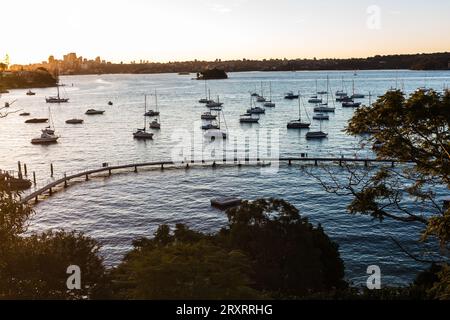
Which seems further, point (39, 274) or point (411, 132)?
point (39, 274)

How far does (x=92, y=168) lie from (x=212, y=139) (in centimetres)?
3675

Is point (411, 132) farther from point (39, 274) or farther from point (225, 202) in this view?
point (225, 202)

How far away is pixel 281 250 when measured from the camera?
28453mm

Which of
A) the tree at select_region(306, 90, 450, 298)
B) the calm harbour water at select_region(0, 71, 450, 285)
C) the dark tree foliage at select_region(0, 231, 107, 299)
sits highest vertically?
the tree at select_region(306, 90, 450, 298)

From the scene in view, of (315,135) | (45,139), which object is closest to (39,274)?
(315,135)

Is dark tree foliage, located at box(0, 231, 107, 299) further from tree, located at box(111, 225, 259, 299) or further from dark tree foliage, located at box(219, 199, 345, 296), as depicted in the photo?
dark tree foliage, located at box(219, 199, 345, 296)

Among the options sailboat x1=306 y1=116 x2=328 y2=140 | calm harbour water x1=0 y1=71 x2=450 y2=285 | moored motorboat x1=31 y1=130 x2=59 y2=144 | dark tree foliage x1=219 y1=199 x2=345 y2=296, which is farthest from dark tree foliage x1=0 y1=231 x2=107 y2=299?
moored motorboat x1=31 y1=130 x2=59 y2=144

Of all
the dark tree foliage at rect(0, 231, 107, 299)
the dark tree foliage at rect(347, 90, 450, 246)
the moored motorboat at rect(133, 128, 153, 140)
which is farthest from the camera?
the moored motorboat at rect(133, 128, 153, 140)

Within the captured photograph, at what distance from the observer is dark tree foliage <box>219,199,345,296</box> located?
89.7 feet

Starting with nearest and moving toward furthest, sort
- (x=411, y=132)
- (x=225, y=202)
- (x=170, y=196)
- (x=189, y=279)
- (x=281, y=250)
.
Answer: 1. (x=189, y=279)
2. (x=411, y=132)
3. (x=281, y=250)
4. (x=225, y=202)
5. (x=170, y=196)

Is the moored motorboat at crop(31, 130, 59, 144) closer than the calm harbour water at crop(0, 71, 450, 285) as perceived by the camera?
No

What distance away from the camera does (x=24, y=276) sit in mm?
19344

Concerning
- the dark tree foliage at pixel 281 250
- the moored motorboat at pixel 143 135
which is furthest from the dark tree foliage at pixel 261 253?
the moored motorboat at pixel 143 135
